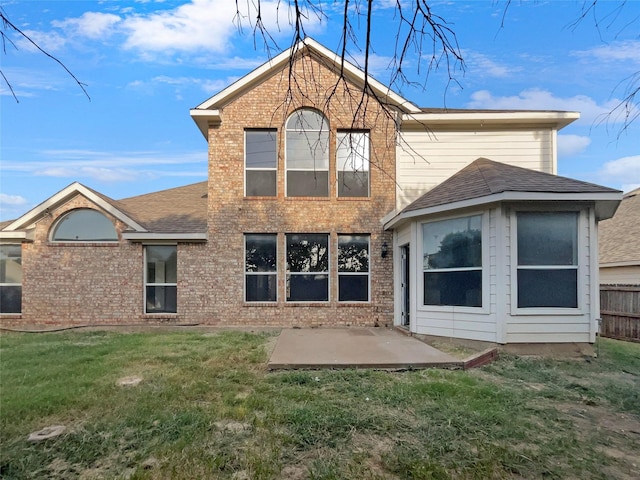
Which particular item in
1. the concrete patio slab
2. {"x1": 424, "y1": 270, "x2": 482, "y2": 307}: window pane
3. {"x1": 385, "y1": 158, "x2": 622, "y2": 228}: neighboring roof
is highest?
{"x1": 385, "y1": 158, "x2": 622, "y2": 228}: neighboring roof

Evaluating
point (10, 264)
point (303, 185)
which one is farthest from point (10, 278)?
point (303, 185)

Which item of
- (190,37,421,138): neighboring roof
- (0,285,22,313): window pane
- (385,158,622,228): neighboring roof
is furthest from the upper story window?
(0,285,22,313): window pane

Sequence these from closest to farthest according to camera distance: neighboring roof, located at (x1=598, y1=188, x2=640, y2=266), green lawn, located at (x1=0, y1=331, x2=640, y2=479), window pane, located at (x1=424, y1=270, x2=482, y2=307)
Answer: green lawn, located at (x1=0, y1=331, x2=640, y2=479) → window pane, located at (x1=424, y1=270, x2=482, y2=307) → neighboring roof, located at (x1=598, y1=188, x2=640, y2=266)

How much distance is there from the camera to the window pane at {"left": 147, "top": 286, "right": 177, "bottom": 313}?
10992 millimetres

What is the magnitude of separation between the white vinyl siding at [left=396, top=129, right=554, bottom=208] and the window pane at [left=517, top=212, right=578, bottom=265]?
143 inches

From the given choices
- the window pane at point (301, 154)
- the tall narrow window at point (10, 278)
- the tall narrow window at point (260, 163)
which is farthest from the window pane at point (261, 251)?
the tall narrow window at point (10, 278)

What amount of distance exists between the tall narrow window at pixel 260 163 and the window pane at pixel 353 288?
3.12 metres

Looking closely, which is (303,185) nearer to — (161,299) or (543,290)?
(161,299)

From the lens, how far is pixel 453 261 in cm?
842

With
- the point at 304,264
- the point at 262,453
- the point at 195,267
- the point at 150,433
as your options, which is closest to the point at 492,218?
the point at 304,264

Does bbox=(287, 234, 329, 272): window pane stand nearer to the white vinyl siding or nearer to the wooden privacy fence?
the white vinyl siding

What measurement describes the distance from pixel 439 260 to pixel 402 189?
9.84 feet

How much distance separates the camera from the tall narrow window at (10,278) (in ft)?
36.2

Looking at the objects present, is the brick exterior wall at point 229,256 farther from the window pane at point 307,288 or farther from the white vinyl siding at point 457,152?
the white vinyl siding at point 457,152
